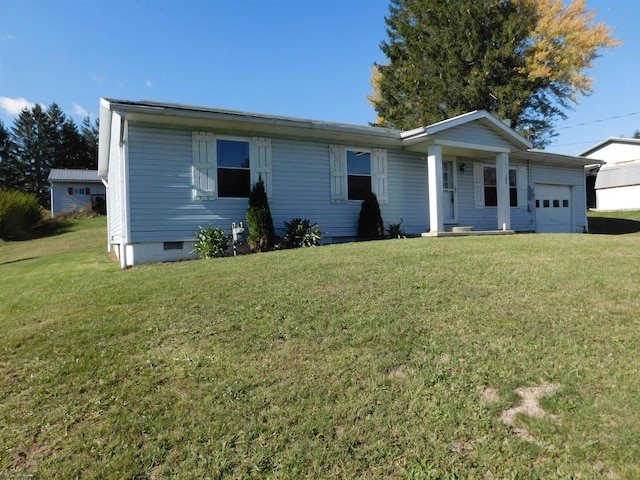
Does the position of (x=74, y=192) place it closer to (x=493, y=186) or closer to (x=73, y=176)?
(x=73, y=176)

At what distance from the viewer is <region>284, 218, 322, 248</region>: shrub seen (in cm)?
930

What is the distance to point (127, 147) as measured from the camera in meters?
8.01

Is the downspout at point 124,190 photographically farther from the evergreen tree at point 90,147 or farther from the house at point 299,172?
the evergreen tree at point 90,147

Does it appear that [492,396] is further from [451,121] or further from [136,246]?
[451,121]

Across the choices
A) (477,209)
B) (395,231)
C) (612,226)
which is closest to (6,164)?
(395,231)

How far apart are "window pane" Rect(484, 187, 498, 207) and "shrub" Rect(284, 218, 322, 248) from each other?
266 inches

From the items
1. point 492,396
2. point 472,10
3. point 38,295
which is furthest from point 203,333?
point 472,10

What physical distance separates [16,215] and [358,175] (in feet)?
68.2

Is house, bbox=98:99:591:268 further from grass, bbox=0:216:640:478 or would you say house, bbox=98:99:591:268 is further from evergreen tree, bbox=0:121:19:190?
evergreen tree, bbox=0:121:19:190

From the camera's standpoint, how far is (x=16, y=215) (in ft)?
70.9

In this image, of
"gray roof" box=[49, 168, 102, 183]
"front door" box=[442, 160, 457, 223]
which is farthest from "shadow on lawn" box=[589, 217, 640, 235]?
"gray roof" box=[49, 168, 102, 183]

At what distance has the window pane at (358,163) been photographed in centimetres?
1063

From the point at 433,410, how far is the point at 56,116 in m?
56.8

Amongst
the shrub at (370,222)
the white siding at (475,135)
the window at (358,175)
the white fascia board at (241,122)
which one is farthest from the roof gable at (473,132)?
the shrub at (370,222)
